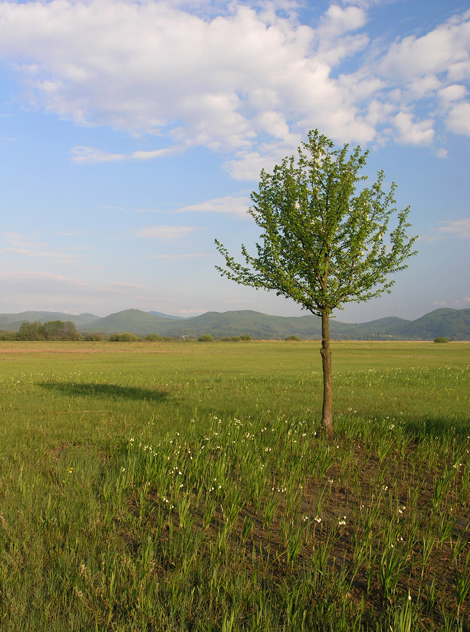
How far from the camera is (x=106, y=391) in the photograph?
22.9 m

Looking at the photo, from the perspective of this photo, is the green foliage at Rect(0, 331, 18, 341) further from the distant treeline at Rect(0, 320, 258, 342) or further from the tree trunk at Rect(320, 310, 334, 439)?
the tree trunk at Rect(320, 310, 334, 439)

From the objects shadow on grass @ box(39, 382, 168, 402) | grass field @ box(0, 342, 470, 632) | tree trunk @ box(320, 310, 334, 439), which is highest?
tree trunk @ box(320, 310, 334, 439)

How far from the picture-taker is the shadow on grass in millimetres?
20922

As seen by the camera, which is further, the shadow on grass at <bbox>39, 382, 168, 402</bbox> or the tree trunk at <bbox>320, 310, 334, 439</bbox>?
the shadow on grass at <bbox>39, 382, 168, 402</bbox>

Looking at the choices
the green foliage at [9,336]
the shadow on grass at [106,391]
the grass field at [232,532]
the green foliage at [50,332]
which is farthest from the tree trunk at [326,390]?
the green foliage at [50,332]

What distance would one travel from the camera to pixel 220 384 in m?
27.8

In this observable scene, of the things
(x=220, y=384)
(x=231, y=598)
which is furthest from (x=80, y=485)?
(x=220, y=384)

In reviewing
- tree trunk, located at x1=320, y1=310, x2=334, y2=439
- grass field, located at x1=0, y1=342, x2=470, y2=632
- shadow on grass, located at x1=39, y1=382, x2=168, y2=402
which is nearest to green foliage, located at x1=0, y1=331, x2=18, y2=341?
shadow on grass, located at x1=39, y1=382, x2=168, y2=402

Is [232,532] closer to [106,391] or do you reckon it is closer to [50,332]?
[106,391]

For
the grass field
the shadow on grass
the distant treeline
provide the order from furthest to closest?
the distant treeline < the shadow on grass < the grass field

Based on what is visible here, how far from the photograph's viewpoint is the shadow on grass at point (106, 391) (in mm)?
20922

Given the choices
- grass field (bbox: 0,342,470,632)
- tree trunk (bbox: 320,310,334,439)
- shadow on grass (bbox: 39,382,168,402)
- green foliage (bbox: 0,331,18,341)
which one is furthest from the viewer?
green foliage (bbox: 0,331,18,341)

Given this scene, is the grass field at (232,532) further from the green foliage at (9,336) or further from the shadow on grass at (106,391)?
the green foliage at (9,336)

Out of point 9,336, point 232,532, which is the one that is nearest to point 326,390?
point 232,532
